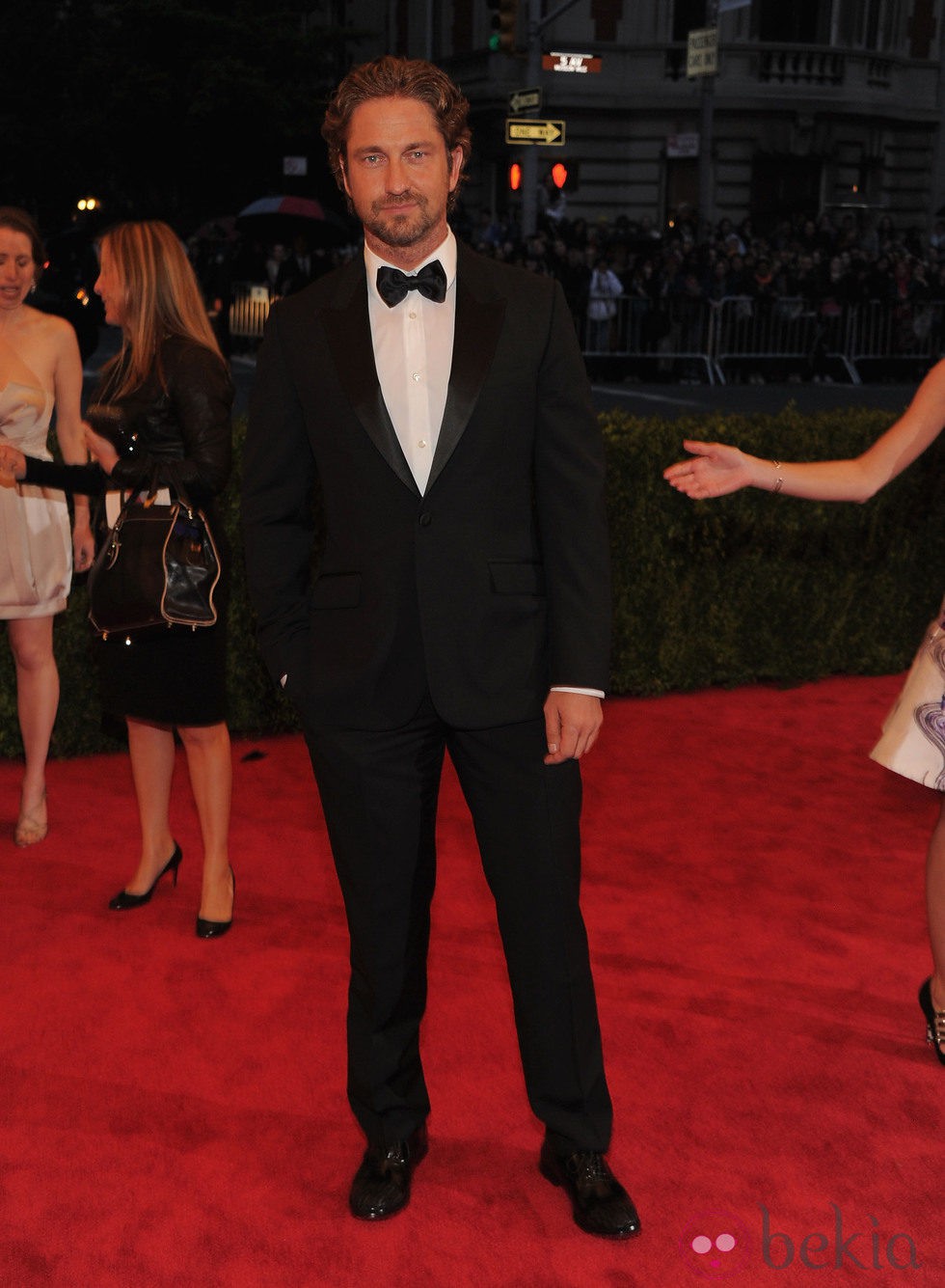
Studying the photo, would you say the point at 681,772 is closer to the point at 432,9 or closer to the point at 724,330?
the point at 724,330

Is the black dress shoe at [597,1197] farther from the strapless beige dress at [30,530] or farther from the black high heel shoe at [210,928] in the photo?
the strapless beige dress at [30,530]

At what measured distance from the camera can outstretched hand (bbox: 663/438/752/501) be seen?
329 cm

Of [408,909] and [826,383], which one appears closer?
[408,909]

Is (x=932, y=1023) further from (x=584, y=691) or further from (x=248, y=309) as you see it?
(x=248, y=309)

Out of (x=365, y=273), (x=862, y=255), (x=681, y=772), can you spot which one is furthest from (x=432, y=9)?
(x=365, y=273)

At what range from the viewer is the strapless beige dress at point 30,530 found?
5.32 metres

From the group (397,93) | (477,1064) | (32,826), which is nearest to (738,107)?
(32,826)

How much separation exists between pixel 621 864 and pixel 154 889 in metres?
1.68

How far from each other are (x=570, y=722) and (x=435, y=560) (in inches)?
16.7

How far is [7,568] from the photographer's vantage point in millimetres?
5363

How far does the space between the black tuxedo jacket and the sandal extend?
2876 millimetres

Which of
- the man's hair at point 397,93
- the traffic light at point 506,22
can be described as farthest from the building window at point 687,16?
the man's hair at point 397,93

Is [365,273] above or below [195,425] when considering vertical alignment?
above

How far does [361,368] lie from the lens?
296 cm
